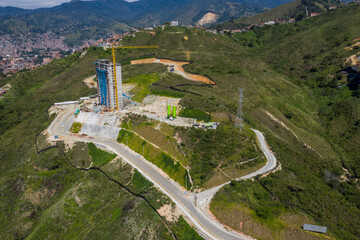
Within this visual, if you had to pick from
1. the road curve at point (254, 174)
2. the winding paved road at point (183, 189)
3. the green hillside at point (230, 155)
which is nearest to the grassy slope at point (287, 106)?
the green hillside at point (230, 155)

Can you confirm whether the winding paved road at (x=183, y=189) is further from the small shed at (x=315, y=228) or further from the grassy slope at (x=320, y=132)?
the small shed at (x=315, y=228)

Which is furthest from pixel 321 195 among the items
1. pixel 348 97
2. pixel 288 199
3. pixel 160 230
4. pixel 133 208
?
pixel 348 97

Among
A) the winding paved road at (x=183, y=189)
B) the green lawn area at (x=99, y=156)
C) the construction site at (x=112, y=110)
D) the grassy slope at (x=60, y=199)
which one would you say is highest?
the construction site at (x=112, y=110)

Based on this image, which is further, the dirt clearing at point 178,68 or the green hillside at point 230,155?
the dirt clearing at point 178,68

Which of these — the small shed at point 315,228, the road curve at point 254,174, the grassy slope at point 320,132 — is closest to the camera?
the small shed at point 315,228

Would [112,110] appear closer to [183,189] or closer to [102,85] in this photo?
[102,85]

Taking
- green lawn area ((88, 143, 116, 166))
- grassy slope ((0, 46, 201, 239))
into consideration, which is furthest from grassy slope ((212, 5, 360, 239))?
green lawn area ((88, 143, 116, 166))
